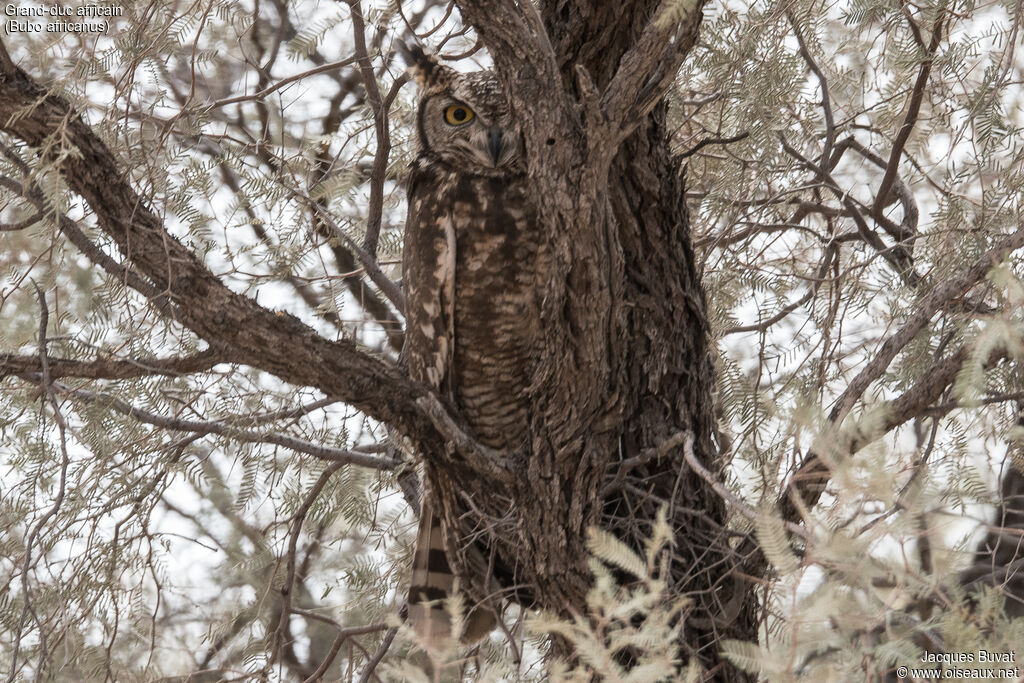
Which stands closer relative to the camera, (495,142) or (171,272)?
(171,272)

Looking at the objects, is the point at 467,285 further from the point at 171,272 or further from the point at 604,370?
the point at 171,272

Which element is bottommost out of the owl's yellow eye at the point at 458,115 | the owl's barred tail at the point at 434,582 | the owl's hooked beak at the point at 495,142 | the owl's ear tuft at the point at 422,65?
the owl's barred tail at the point at 434,582

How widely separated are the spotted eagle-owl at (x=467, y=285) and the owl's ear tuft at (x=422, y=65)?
0.01 metres

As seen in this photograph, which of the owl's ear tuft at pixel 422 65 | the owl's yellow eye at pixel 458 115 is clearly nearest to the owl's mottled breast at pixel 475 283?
the owl's yellow eye at pixel 458 115

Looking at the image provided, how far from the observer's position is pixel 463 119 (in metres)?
2.52

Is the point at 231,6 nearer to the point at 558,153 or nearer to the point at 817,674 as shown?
the point at 558,153

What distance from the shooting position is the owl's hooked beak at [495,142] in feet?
8.02

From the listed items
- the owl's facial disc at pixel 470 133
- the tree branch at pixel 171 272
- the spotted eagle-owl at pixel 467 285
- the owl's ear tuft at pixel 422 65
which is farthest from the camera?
the owl's ear tuft at pixel 422 65

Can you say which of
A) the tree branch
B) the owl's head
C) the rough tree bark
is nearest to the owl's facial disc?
the owl's head

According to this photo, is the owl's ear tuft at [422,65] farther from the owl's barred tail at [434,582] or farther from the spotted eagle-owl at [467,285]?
the owl's barred tail at [434,582]

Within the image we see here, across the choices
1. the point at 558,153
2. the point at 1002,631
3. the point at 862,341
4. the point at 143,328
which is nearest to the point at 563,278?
the point at 558,153

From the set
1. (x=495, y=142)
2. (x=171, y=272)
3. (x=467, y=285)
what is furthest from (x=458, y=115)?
(x=171, y=272)

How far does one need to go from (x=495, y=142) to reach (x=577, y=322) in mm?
833

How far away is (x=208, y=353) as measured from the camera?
1.75m
